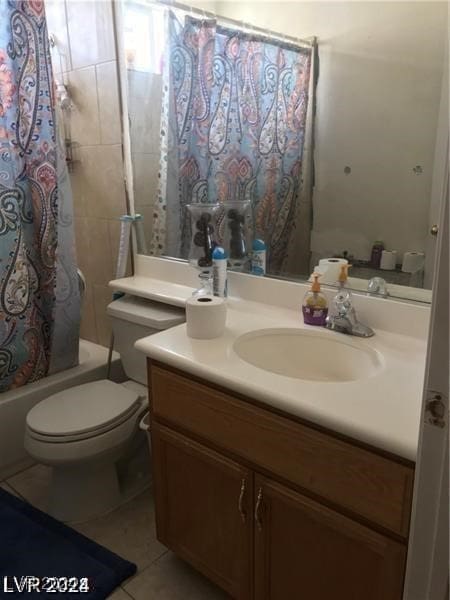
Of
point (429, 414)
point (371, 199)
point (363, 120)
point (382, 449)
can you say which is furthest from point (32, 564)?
point (363, 120)

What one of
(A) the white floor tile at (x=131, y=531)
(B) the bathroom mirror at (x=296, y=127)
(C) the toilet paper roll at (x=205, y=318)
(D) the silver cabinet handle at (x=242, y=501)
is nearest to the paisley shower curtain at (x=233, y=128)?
(B) the bathroom mirror at (x=296, y=127)

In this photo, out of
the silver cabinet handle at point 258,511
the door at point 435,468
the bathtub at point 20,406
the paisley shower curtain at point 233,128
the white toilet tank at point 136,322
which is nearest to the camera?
the door at point 435,468

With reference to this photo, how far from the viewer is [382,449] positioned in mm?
843

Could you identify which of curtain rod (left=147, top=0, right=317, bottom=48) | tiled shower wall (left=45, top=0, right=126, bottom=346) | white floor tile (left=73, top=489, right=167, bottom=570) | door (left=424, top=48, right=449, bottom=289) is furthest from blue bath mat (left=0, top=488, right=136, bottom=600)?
curtain rod (left=147, top=0, right=317, bottom=48)

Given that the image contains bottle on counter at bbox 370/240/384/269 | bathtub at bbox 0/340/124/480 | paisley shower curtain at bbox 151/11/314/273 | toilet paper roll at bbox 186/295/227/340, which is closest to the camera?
toilet paper roll at bbox 186/295/227/340

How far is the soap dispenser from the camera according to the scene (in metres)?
1.35

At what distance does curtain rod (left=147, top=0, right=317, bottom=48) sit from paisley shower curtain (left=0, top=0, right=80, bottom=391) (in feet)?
1.63

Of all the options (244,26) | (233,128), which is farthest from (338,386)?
(244,26)

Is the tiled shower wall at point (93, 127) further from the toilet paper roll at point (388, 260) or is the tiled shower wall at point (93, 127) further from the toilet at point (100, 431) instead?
the toilet paper roll at point (388, 260)

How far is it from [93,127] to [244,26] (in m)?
0.82

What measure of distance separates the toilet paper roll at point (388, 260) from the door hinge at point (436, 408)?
2.80ft

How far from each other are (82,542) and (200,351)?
3.04ft

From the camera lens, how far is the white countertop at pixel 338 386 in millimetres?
854

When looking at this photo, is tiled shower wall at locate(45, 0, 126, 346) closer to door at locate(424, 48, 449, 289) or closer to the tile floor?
the tile floor
